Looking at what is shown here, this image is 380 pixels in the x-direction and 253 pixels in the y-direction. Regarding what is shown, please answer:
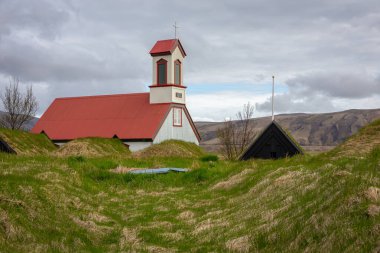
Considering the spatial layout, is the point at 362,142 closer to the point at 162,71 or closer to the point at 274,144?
the point at 274,144

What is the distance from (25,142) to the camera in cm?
4516

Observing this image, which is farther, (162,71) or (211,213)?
(162,71)

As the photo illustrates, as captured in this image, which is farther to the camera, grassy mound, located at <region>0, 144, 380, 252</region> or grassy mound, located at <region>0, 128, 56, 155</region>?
grassy mound, located at <region>0, 128, 56, 155</region>

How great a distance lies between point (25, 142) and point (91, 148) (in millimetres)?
6188

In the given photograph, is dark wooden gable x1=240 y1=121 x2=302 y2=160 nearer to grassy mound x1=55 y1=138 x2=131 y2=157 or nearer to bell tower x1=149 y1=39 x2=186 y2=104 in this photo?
grassy mound x1=55 y1=138 x2=131 y2=157

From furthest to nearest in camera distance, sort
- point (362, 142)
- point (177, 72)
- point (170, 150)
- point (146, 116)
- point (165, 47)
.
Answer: point (177, 72)
point (165, 47)
point (146, 116)
point (170, 150)
point (362, 142)

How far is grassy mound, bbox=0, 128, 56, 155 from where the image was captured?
4291cm

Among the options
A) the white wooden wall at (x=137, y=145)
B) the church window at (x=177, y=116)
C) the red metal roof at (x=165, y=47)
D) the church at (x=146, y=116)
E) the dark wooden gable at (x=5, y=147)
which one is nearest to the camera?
the dark wooden gable at (x=5, y=147)

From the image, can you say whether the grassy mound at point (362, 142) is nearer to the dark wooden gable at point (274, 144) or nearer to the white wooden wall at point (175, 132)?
the dark wooden gable at point (274, 144)

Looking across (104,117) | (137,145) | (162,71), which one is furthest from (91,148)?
(162,71)

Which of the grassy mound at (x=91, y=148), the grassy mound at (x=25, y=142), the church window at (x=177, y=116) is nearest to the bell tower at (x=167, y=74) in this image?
the church window at (x=177, y=116)

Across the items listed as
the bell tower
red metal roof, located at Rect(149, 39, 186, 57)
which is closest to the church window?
the bell tower

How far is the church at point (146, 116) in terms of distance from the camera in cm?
5316

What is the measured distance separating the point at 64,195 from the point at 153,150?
98.7 feet
